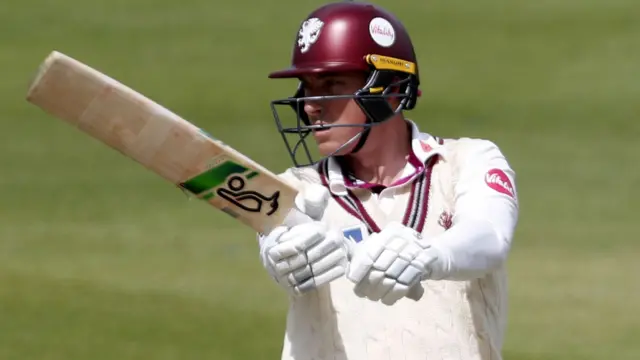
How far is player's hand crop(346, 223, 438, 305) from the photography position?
3.37 metres

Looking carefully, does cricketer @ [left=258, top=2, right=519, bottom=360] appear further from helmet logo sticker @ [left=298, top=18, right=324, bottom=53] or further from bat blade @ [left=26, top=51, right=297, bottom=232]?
bat blade @ [left=26, top=51, right=297, bottom=232]

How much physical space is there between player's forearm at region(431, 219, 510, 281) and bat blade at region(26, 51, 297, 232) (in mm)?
411

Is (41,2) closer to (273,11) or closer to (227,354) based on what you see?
(273,11)

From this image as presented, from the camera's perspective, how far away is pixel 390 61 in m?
4.04

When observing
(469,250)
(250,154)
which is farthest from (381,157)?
(250,154)

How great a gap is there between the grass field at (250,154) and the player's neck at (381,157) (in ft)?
10.1

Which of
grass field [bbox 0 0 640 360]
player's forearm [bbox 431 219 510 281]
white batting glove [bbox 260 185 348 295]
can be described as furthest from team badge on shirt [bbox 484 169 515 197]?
grass field [bbox 0 0 640 360]

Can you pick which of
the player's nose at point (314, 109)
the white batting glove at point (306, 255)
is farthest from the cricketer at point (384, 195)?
the white batting glove at point (306, 255)

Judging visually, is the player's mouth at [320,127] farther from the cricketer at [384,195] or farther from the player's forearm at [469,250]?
the player's forearm at [469,250]

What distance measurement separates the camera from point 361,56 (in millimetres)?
3992

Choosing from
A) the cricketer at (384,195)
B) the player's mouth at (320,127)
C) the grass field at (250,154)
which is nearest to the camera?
the cricketer at (384,195)

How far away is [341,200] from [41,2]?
10.6 metres

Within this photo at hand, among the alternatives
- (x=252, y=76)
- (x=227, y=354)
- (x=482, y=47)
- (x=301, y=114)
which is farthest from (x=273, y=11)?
(x=301, y=114)

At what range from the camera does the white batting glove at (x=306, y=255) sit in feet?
11.2
